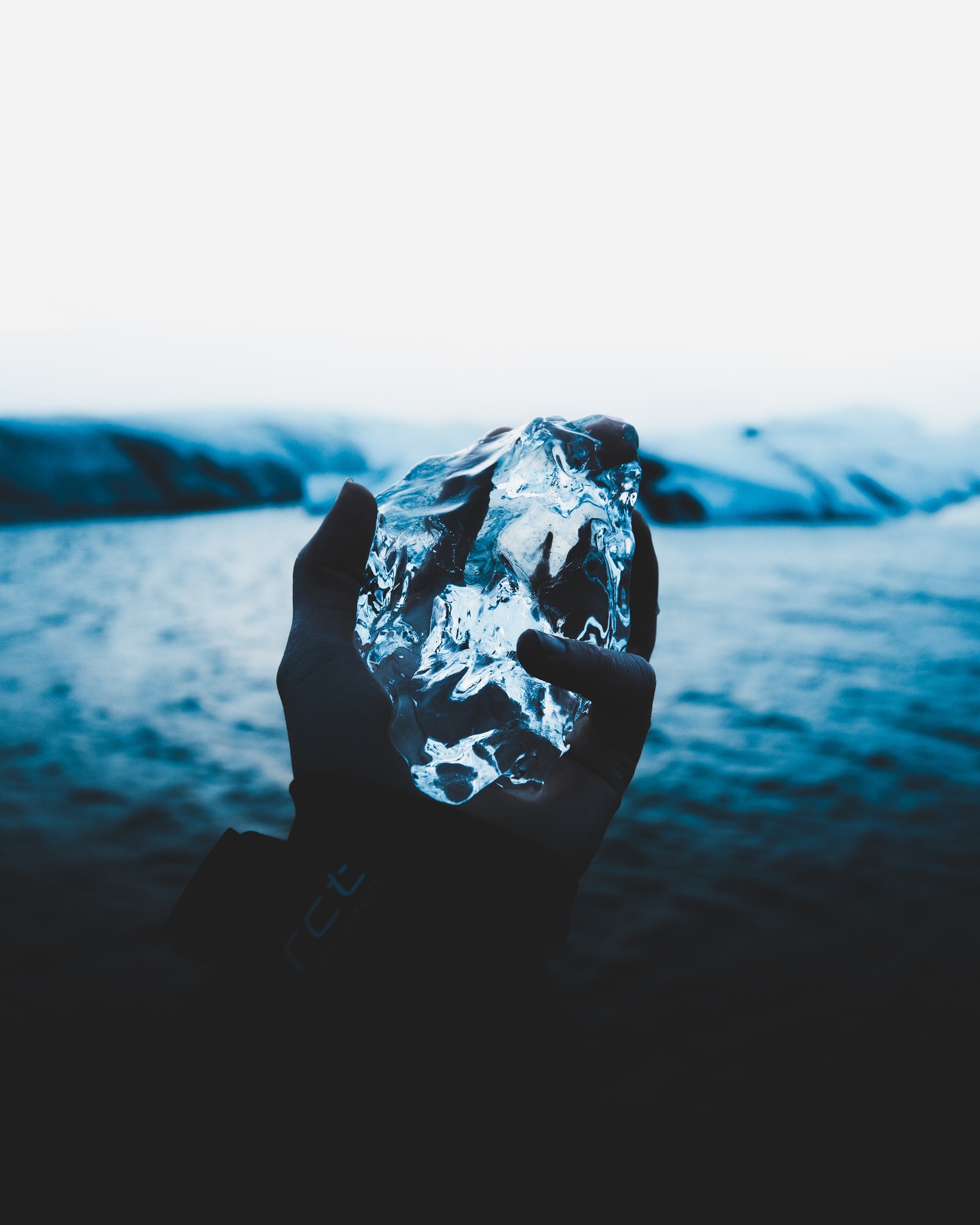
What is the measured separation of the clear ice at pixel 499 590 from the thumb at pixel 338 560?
6cm

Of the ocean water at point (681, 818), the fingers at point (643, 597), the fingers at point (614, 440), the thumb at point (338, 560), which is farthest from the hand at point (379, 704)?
the ocean water at point (681, 818)

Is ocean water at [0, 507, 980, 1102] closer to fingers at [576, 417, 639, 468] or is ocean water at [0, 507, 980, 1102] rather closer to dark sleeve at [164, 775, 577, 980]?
dark sleeve at [164, 775, 577, 980]

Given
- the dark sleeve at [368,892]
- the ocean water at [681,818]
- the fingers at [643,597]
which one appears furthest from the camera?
the ocean water at [681,818]

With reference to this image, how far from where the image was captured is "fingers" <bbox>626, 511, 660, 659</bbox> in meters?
1.36

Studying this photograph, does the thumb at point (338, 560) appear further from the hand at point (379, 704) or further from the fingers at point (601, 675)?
the fingers at point (601, 675)

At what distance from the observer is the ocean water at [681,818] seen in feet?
5.18

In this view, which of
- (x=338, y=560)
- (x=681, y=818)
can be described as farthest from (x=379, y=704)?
(x=681, y=818)

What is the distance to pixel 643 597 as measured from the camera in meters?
1.40

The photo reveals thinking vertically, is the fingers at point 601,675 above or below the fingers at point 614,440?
below

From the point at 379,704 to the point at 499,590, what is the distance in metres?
0.24

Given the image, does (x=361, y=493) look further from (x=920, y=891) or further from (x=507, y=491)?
(x=920, y=891)

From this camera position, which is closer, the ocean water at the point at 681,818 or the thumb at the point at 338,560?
the thumb at the point at 338,560

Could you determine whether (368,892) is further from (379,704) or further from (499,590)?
(499,590)

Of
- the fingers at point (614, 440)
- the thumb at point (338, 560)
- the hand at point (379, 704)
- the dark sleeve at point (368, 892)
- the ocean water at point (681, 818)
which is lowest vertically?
the ocean water at point (681, 818)
